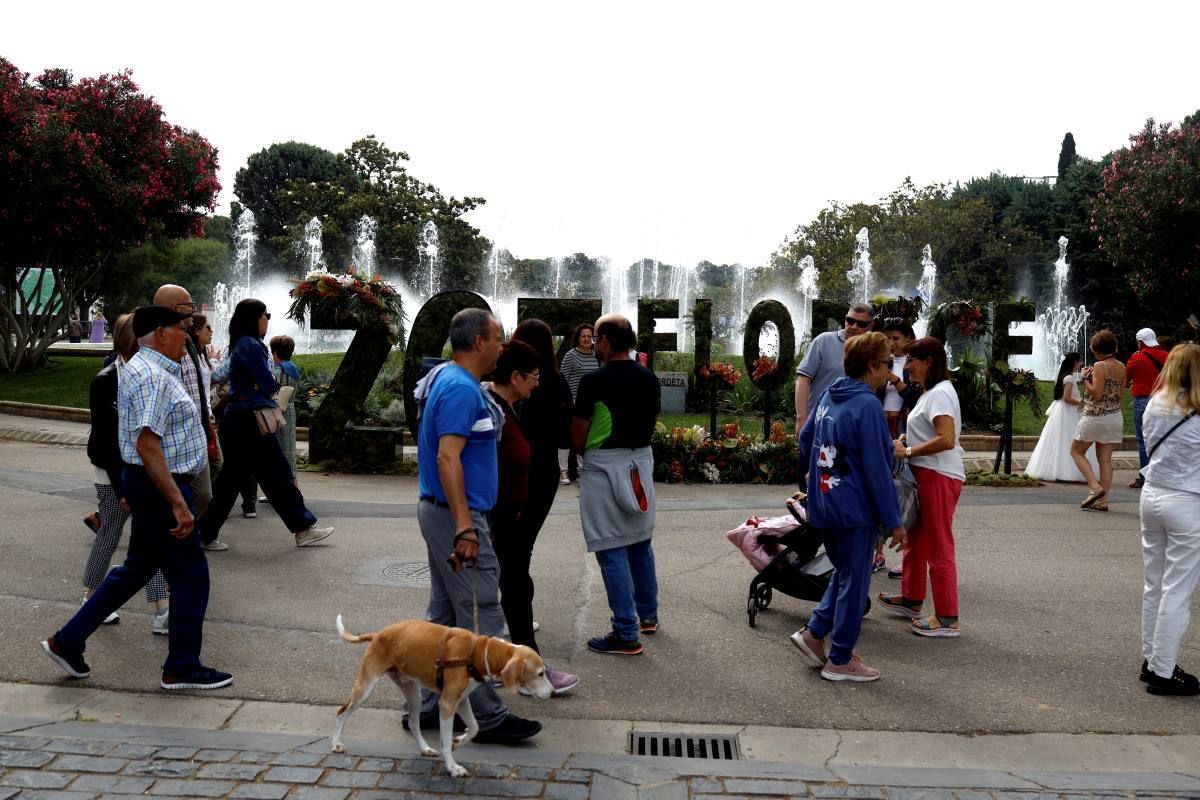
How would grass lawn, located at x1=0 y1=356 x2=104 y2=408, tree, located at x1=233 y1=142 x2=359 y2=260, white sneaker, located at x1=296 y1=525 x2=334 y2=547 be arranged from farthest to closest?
tree, located at x1=233 y1=142 x2=359 y2=260, grass lawn, located at x1=0 y1=356 x2=104 y2=408, white sneaker, located at x1=296 y1=525 x2=334 y2=547

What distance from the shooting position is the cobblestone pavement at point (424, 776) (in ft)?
13.1

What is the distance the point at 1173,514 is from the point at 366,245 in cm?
4230

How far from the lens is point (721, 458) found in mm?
12180

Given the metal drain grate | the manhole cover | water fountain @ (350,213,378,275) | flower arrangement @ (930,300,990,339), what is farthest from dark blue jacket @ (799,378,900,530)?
water fountain @ (350,213,378,275)

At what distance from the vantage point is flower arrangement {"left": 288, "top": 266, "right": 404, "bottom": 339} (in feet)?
40.8

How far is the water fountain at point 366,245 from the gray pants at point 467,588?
41383 mm

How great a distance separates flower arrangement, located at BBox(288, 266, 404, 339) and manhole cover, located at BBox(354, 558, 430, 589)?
5120mm

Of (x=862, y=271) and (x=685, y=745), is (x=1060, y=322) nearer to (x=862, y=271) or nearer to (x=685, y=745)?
(x=862, y=271)

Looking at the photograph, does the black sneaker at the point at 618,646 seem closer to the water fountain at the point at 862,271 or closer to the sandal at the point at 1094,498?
the sandal at the point at 1094,498

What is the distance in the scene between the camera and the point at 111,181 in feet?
73.8

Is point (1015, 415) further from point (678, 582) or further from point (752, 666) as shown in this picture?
point (752, 666)

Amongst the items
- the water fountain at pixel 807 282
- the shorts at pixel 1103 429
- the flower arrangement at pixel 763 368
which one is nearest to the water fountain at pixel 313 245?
the water fountain at pixel 807 282

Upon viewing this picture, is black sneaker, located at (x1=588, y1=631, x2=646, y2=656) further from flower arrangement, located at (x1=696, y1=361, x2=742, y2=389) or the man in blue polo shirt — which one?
flower arrangement, located at (x1=696, y1=361, x2=742, y2=389)

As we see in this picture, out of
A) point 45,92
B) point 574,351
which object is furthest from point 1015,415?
point 45,92
